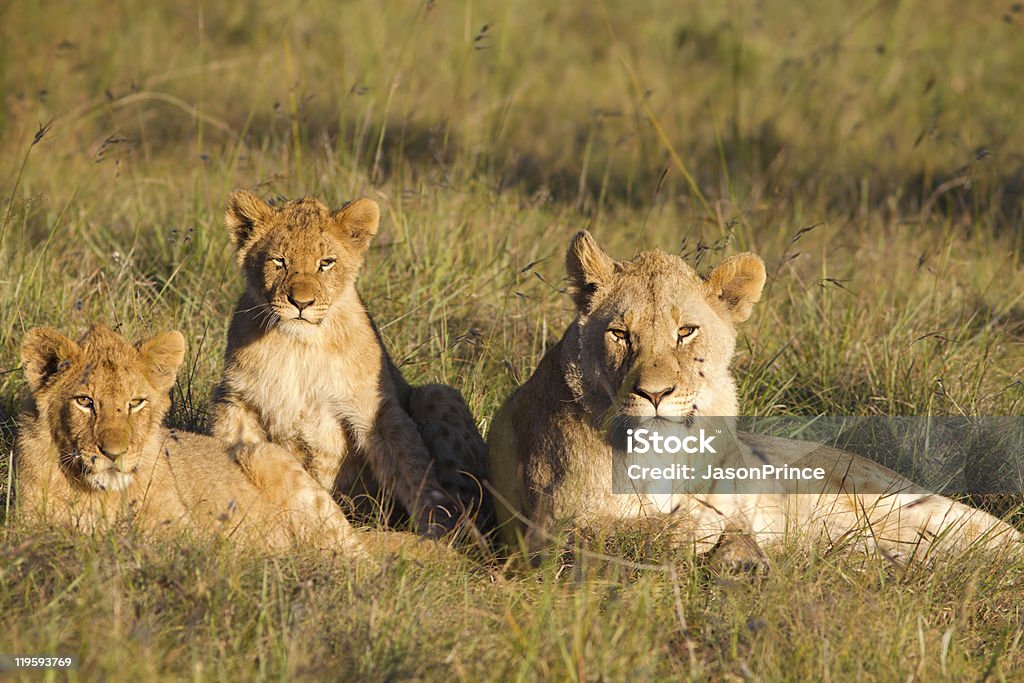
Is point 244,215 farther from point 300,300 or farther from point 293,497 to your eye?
point 293,497

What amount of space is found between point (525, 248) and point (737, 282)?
9.95ft

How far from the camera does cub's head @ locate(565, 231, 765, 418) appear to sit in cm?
388

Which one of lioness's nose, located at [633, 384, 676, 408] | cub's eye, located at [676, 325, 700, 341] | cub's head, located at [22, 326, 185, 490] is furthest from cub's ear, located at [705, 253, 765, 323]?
cub's head, located at [22, 326, 185, 490]

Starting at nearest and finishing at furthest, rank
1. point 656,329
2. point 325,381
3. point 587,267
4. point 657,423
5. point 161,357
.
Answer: point 656,329, point 657,423, point 587,267, point 161,357, point 325,381

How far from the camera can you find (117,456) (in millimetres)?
3998

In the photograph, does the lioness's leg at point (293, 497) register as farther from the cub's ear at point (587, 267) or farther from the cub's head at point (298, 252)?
the cub's ear at point (587, 267)

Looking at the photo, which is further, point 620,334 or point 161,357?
point 161,357

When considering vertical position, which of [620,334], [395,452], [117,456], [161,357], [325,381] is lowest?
[395,452]

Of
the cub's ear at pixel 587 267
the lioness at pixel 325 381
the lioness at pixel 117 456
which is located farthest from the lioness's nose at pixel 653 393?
the lioness at pixel 325 381

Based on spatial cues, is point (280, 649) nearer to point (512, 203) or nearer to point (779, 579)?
point (779, 579)

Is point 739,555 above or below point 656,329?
below

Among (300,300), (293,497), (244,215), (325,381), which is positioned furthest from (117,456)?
(244,215)

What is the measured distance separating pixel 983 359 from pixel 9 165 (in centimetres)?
614

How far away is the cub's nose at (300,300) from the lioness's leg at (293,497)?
0.58 metres
